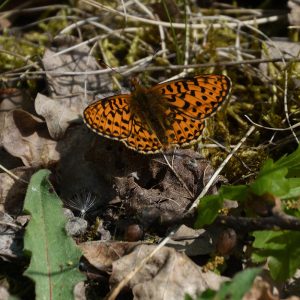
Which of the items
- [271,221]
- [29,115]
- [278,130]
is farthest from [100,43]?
[271,221]

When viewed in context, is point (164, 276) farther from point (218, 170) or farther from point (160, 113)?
point (160, 113)

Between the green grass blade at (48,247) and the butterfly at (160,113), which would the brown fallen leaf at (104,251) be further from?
the butterfly at (160,113)

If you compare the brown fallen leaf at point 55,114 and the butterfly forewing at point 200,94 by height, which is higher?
the butterfly forewing at point 200,94

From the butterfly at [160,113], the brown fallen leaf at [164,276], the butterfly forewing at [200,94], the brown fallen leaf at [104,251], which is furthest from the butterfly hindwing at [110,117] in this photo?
the brown fallen leaf at [164,276]

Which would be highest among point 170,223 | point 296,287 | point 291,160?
point 291,160

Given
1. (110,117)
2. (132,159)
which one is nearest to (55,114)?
(110,117)

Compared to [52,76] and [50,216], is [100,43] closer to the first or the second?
[52,76]

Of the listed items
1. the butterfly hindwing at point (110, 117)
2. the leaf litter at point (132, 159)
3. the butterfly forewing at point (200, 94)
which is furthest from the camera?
the butterfly forewing at point (200, 94)

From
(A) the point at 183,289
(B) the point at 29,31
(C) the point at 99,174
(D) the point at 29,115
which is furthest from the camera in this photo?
(B) the point at 29,31

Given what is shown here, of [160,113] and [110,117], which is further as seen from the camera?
[160,113]
